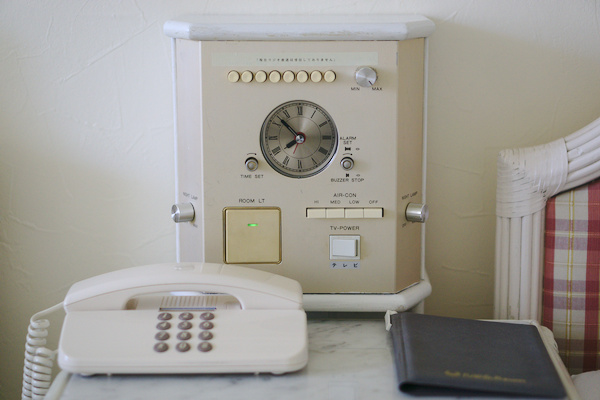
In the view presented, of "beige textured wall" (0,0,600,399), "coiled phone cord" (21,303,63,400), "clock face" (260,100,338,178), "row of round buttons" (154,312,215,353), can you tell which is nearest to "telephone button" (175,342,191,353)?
"row of round buttons" (154,312,215,353)

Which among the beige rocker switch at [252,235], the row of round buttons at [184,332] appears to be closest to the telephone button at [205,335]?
the row of round buttons at [184,332]

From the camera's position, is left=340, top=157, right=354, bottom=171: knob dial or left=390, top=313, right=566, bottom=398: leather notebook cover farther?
left=340, top=157, right=354, bottom=171: knob dial

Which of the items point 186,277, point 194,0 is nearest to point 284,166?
point 186,277

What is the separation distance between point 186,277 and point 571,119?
0.73 meters

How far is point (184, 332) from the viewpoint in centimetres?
90

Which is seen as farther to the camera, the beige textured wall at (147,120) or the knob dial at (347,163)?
the beige textured wall at (147,120)

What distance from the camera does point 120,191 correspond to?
1271mm

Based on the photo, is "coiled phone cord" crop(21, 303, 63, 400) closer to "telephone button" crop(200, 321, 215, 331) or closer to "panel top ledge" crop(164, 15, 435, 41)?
"telephone button" crop(200, 321, 215, 331)

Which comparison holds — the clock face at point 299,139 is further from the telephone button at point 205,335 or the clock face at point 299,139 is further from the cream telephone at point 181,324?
the telephone button at point 205,335

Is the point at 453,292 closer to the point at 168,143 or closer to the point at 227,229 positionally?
the point at 227,229

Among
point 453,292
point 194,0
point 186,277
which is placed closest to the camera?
point 186,277

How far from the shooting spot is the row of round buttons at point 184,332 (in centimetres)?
88

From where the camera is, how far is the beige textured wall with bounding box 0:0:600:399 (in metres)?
1.20

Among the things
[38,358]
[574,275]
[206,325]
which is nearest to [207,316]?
[206,325]
